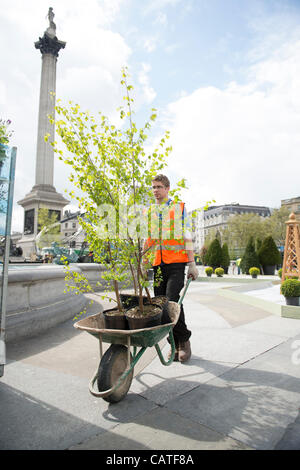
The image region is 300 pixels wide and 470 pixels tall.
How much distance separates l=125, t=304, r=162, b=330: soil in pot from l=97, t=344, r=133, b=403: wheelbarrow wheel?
0.79 feet

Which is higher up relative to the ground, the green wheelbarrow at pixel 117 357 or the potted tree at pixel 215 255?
the potted tree at pixel 215 255

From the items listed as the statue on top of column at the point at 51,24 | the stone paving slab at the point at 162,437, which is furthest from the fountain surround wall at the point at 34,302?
the statue on top of column at the point at 51,24

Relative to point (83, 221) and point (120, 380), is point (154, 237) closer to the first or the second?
point (83, 221)

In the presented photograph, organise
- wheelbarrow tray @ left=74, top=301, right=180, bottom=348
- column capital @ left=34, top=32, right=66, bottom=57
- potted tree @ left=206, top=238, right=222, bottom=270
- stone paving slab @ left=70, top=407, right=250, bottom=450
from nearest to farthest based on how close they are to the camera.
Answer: stone paving slab @ left=70, top=407, right=250, bottom=450, wheelbarrow tray @ left=74, top=301, right=180, bottom=348, potted tree @ left=206, top=238, right=222, bottom=270, column capital @ left=34, top=32, right=66, bottom=57

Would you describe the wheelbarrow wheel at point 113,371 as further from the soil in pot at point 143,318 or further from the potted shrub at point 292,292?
the potted shrub at point 292,292

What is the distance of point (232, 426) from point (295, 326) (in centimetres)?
391

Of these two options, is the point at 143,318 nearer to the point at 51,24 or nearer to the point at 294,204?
the point at 51,24

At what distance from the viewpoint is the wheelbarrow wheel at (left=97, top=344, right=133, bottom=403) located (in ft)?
7.29

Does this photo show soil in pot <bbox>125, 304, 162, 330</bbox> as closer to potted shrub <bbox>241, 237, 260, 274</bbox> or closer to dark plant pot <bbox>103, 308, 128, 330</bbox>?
dark plant pot <bbox>103, 308, 128, 330</bbox>

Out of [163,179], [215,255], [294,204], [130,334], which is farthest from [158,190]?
[294,204]

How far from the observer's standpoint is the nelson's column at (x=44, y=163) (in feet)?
103

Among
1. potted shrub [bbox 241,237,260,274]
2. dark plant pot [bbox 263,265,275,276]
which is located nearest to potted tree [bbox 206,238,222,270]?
potted shrub [bbox 241,237,260,274]

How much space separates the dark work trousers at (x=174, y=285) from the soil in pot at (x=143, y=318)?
71cm

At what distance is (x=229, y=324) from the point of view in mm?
5492
